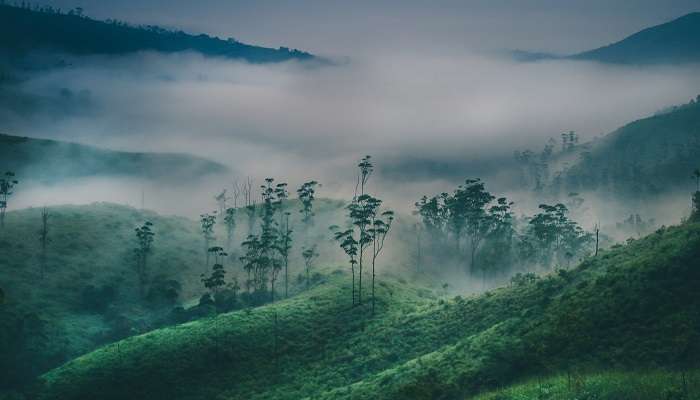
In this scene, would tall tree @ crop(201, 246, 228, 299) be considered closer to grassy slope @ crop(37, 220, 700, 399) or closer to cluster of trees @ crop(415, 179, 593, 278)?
grassy slope @ crop(37, 220, 700, 399)

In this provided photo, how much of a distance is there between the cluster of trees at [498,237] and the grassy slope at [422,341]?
38.4m

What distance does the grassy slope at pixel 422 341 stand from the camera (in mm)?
55156

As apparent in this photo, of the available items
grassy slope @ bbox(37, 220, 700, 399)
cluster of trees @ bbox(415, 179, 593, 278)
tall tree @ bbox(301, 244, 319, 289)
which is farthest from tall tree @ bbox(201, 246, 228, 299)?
cluster of trees @ bbox(415, 179, 593, 278)

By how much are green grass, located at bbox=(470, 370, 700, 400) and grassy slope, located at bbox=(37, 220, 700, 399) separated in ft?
17.9

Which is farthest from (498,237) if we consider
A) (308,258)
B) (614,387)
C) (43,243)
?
(43,243)

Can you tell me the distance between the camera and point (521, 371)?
56625 mm

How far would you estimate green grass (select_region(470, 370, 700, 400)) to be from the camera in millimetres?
36375

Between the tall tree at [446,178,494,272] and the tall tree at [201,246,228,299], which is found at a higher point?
the tall tree at [446,178,494,272]

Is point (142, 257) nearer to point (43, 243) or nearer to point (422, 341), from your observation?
point (43, 243)

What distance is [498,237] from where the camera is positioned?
543 ft

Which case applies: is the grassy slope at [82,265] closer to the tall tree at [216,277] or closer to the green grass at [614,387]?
the tall tree at [216,277]

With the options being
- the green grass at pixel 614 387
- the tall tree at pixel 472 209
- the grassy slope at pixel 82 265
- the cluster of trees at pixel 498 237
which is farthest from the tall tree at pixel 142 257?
the green grass at pixel 614 387

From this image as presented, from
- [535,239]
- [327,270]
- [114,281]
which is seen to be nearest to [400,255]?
[327,270]

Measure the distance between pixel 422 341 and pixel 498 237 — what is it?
83215mm
